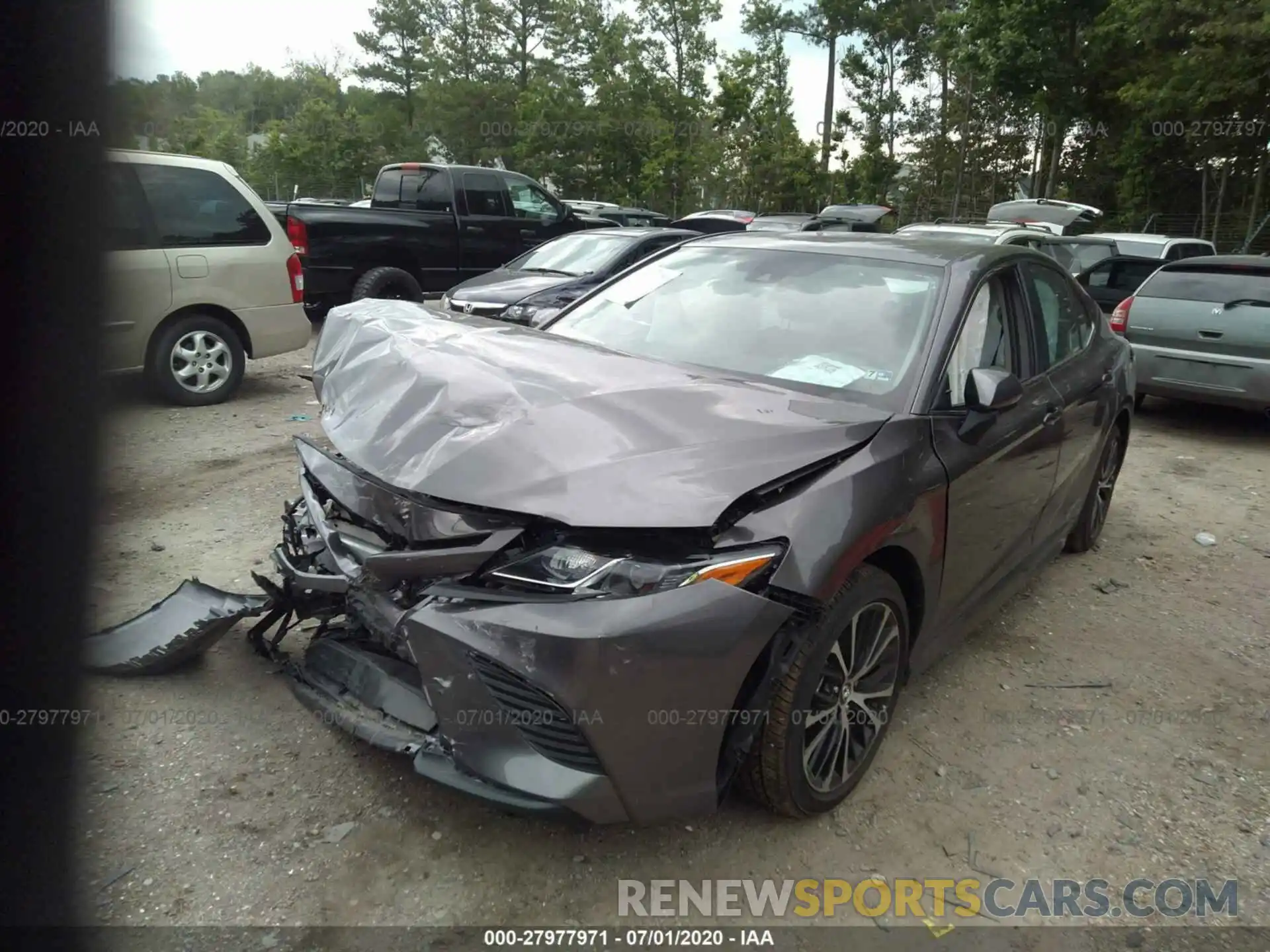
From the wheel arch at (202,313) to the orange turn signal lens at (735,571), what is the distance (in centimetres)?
610

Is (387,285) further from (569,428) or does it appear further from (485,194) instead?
(569,428)

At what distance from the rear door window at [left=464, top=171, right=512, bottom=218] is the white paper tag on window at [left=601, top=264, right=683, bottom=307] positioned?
7.89 meters

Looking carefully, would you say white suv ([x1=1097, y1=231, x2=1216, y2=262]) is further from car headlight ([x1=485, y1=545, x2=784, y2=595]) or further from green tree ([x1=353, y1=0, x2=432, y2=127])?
green tree ([x1=353, y1=0, x2=432, y2=127])

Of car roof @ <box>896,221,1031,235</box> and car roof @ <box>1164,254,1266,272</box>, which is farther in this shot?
car roof @ <box>896,221,1031,235</box>

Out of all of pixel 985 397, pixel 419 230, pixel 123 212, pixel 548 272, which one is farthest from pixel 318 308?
pixel 985 397

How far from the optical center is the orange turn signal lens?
2.15 meters

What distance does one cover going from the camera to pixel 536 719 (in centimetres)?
213

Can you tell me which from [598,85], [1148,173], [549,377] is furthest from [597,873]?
[598,85]

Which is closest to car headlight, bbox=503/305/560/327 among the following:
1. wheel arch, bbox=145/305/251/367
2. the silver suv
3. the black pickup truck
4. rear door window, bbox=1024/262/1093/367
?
wheel arch, bbox=145/305/251/367

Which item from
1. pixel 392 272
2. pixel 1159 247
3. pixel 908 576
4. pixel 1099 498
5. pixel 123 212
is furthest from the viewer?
pixel 1159 247

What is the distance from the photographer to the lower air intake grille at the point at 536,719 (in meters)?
2.12

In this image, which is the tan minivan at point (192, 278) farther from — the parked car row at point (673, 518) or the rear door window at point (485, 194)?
the rear door window at point (485, 194)

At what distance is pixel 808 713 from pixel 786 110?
32.9 metres

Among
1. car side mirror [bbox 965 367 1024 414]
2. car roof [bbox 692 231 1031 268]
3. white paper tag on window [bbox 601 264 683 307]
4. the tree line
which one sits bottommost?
car side mirror [bbox 965 367 1024 414]
